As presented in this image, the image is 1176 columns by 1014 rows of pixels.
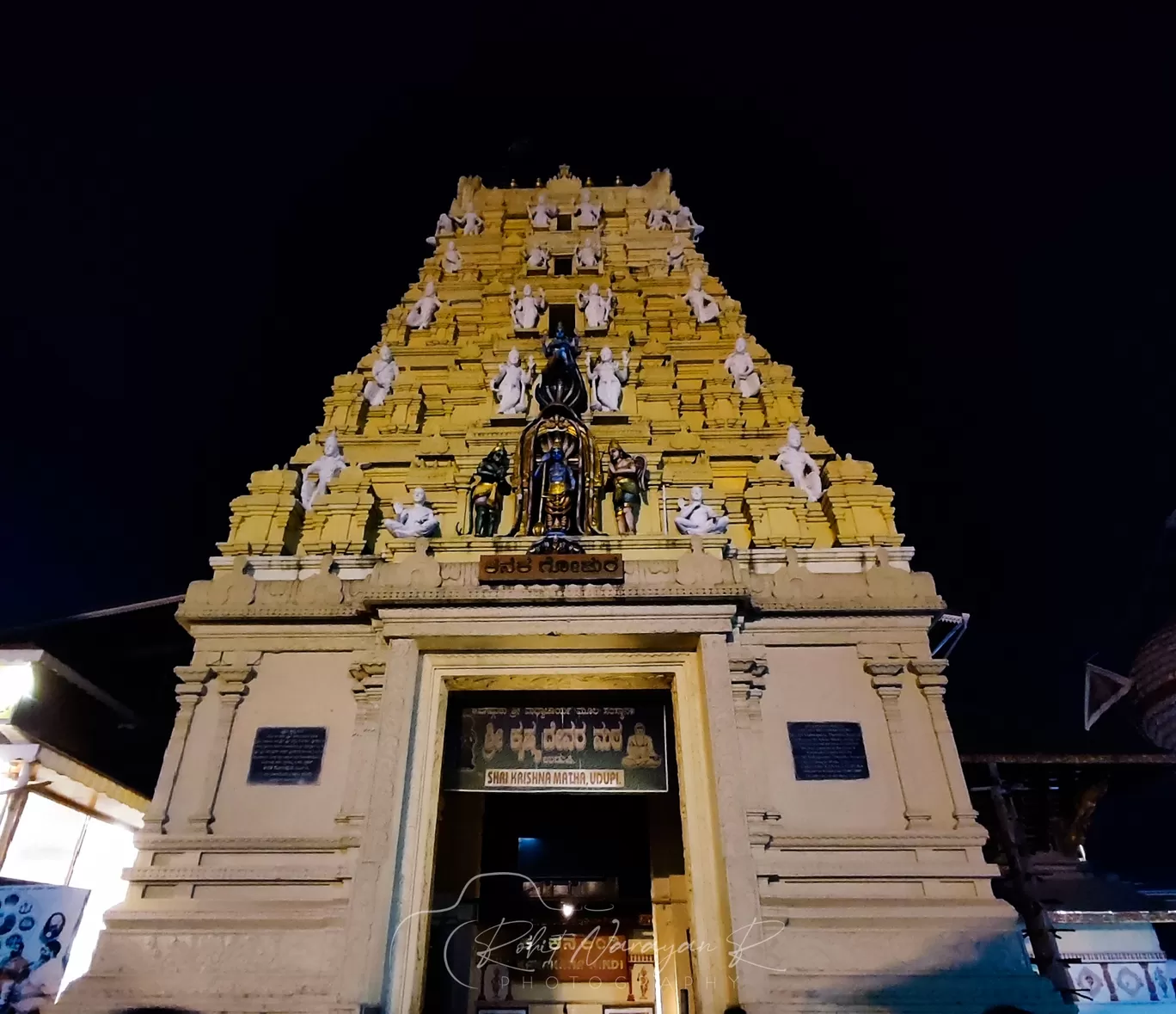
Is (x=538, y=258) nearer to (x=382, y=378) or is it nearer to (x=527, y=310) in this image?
(x=527, y=310)

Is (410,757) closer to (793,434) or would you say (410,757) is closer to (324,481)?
(324,481)

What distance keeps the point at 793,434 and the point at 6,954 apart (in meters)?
12.9

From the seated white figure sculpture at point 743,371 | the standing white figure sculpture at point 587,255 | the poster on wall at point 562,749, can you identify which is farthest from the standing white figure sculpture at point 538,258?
the poster on wall at point 562,749

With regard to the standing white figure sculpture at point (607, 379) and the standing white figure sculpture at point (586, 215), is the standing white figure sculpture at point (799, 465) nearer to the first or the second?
the standing white figure sculpture at point (607, 379)

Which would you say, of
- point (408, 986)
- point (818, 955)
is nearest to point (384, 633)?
point (408, 986)

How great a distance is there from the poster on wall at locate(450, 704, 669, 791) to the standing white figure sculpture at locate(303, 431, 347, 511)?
197 inches

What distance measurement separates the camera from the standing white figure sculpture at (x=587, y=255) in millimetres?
18734

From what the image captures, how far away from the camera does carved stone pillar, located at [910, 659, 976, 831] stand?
9156mm

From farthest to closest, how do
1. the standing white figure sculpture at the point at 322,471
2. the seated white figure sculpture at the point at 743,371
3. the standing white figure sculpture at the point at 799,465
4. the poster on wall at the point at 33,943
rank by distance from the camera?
1. the seated white figure sculpture at the point at 743,371
2. the standing white figure sculpture at the point at 322,471
3. the standing white figure sculpture at the point at 799,465
4. the poster on wall at the point at 33,943

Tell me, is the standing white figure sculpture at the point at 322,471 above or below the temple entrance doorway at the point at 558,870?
above

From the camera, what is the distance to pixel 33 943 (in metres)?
7.87

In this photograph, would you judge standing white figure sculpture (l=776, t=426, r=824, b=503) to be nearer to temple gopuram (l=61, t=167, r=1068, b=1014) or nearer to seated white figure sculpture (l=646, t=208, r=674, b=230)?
temple gopuram (l=61, t=167, r=1068, b=1014)

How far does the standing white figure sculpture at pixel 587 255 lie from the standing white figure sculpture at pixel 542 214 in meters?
2.00

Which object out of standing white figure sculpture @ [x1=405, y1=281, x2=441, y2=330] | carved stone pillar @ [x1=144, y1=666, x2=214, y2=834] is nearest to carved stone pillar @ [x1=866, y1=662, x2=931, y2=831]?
carved stone pillar @ [x1=144, y1=666, x2=214, y2=834]
